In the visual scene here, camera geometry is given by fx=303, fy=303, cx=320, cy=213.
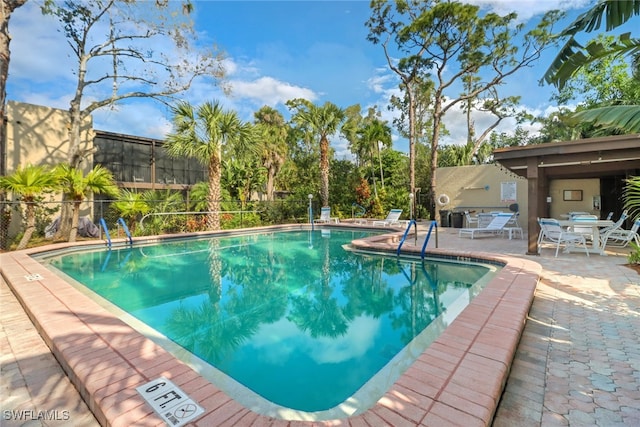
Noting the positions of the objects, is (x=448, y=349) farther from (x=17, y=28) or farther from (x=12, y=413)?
(x=17, y=28)

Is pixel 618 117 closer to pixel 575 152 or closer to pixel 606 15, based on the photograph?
pixel 606 15

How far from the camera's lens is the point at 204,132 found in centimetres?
1302

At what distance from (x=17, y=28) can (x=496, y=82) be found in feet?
76.9

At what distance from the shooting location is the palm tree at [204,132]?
12.7 meters

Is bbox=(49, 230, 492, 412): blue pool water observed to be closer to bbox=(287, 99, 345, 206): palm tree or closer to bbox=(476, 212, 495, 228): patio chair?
bbox=(476, 212, 495, 228): patio chair

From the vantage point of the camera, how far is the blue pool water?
10.4 ft

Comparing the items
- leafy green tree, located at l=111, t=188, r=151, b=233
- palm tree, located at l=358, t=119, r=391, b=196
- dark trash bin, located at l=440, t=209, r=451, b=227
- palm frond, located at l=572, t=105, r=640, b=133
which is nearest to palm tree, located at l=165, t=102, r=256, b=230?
leafy green tree, located at l=111, t=188, r=151, b=233

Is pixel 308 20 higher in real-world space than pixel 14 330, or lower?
higher

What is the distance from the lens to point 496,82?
19.4 metres

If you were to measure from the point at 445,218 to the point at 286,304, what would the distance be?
1298cm

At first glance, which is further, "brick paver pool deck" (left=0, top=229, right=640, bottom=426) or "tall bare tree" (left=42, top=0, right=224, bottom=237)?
"tall bare tree" (left=42, top=0, right=224, bottom=237)

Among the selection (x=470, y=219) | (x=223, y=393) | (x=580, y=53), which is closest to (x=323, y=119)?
(x=470, y=219)

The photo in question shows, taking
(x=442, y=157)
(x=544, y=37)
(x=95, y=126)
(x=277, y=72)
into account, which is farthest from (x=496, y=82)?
(x=95, y=126)

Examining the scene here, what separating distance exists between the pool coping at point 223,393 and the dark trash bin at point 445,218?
1214 centimetres
